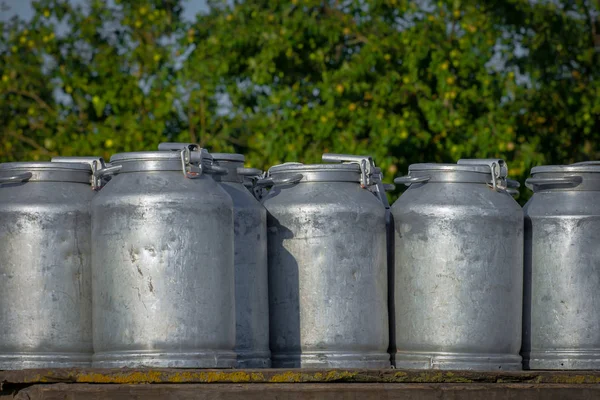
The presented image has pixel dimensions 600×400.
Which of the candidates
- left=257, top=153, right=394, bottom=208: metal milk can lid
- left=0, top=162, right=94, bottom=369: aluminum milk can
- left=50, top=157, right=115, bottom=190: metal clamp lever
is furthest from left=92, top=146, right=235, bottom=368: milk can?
left=257, top=153, right=394, bottom=208: metal milk can lid

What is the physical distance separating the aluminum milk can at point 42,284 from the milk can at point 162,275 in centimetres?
13

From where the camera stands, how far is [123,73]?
1154cm

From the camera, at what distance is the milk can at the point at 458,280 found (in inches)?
160

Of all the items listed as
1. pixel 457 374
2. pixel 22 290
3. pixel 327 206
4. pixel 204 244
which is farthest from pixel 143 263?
pixel 457 374

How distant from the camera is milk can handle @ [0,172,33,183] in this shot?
384cm

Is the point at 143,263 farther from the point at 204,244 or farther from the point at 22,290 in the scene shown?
the point at 22,290

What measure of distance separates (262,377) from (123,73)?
8.70m

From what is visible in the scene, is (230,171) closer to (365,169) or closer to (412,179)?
(365,169)

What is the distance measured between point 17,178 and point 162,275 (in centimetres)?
69

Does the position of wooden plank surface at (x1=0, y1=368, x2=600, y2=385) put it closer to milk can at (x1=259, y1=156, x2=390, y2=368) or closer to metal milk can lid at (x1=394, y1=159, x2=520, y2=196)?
milk can at (x1=259, y1=156, x2=390, y2=368)

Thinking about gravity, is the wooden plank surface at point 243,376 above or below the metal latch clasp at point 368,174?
below

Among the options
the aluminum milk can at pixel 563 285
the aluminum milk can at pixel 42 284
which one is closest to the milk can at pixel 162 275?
the aluminum milk can at pixel 42 284

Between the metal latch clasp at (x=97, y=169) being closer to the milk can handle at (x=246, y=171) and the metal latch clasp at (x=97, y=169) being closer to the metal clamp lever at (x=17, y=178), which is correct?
the metal clamp lever at (x=17, y=178)

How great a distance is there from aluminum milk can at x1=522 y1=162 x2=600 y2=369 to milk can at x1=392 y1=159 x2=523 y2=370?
0.58 feet
